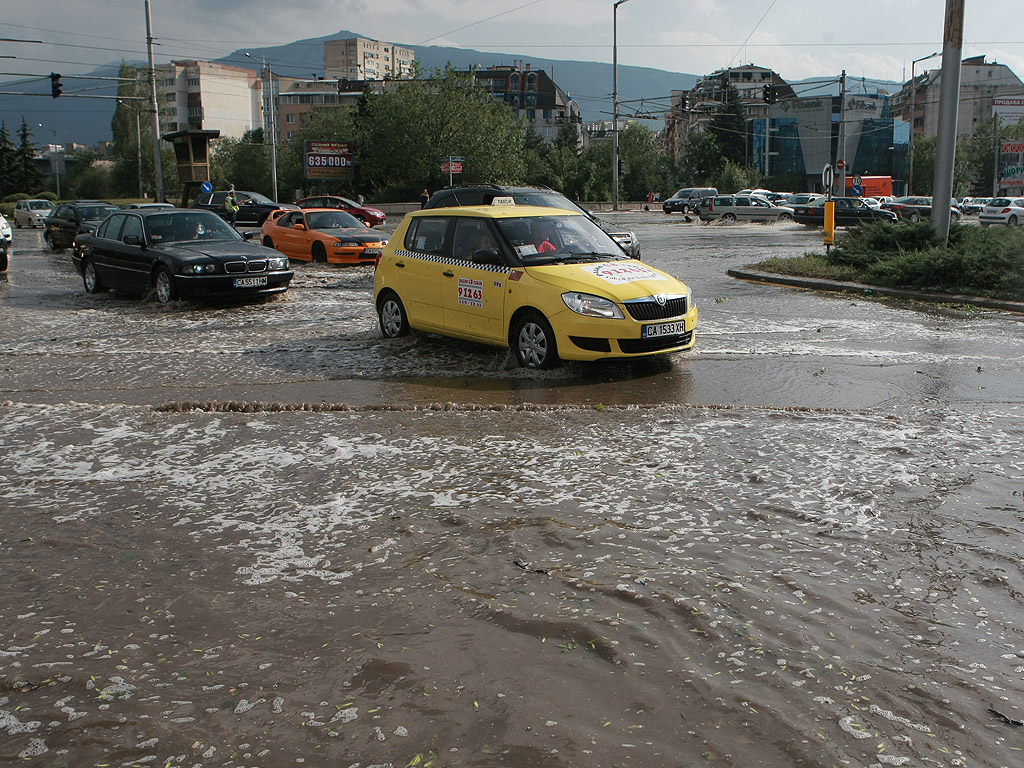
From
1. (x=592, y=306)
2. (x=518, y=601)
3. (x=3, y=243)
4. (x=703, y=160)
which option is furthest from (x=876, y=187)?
(x=518, y=601)

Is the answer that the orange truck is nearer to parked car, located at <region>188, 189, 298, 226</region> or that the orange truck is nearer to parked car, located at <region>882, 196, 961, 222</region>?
parked car, located at <region>882, 196, 961, 222</region>

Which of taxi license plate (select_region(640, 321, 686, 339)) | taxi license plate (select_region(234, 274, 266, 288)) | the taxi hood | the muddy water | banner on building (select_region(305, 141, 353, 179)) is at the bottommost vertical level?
the muddy water

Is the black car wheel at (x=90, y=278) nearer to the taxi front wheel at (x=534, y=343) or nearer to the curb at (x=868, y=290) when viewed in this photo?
the taxi front wheel at (x=534, y=343)

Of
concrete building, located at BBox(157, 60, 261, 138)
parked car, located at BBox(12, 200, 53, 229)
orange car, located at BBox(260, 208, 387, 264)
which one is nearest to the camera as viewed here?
orange car, located at BBox(260, 208, 387, 264)

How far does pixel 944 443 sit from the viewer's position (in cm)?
665

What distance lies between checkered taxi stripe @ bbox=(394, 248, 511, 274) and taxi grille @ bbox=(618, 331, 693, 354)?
57.3 inches

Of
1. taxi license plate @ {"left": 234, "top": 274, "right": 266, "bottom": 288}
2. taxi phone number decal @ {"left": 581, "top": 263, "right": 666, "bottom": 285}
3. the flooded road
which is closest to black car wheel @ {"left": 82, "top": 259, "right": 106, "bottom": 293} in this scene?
taxi license plate @ {"left": 234, "top": 274, "right": 266, "bottom": 288}

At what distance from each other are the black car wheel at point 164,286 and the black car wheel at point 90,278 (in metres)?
2.49

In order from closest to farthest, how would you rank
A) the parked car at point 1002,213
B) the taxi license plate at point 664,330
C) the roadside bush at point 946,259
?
1. the taxi license plate at point 664,330
2. the roadside bush at point 946,259
3. the parked car at point 1002,213

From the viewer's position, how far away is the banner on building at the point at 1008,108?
114 metres

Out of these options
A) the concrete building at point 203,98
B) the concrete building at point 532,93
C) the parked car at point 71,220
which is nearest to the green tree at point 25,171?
the concrete building at point 203,98

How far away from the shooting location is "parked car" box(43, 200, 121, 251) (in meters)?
28.7

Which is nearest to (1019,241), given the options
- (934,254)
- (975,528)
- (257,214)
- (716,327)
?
(934,254)

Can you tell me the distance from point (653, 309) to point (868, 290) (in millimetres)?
8589
